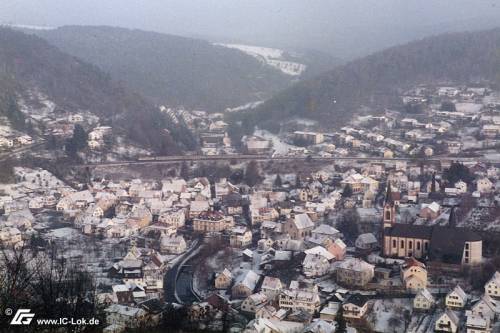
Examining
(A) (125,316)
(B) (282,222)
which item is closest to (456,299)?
(A) (125,316)

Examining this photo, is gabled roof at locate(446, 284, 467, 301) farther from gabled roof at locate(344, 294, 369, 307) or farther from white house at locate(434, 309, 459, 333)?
gabled roof at locate(344, 294, 369, 307)

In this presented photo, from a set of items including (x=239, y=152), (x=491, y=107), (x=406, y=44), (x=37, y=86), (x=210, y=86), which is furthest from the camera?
(x=210, y=86)

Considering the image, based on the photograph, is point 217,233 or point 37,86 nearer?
point 217,233

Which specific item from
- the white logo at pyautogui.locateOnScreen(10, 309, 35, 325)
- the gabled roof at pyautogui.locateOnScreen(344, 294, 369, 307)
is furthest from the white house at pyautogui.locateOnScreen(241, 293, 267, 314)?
the white logo at pyautogui.locateOnScreen(10, 309, 35, 325)

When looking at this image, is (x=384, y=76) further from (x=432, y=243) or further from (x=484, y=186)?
(x=432, y=243)

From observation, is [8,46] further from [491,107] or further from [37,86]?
[491,107]

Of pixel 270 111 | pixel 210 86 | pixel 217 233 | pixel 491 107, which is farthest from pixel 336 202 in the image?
pixel 210 86

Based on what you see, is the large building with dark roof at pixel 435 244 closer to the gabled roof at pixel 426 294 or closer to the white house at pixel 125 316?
the gabled roof at pixel 426 294
